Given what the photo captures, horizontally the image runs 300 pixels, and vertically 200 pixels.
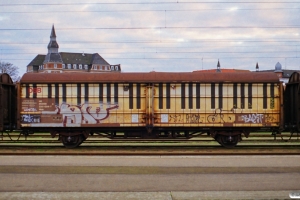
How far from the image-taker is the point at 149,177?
9773 millimetres

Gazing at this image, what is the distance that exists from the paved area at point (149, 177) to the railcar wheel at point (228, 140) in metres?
2.83

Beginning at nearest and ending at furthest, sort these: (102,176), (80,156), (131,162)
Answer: (102,176), (131,162), (80,156)

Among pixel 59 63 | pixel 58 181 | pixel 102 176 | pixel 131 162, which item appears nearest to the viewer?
pixel 58 181

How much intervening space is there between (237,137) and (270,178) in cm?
679

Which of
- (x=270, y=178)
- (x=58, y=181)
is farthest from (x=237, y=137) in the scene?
(x=58, y=181)

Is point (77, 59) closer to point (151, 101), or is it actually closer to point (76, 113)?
point (76, 113)

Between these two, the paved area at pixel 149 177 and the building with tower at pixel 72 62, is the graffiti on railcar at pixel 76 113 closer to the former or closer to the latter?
the paved area at pixel 149 177

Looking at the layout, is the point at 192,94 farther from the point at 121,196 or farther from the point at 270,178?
the point at 121,196


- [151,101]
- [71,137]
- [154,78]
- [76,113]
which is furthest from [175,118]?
[71,137]

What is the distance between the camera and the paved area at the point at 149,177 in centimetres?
795

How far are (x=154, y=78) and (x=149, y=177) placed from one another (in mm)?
6836

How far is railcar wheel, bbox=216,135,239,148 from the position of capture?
1622 cm

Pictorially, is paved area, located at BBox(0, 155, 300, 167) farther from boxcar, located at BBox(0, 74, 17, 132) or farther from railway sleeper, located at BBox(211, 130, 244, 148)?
boxcar, located at BBox(0, 74, 17, 132)

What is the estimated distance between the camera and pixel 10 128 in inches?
646
